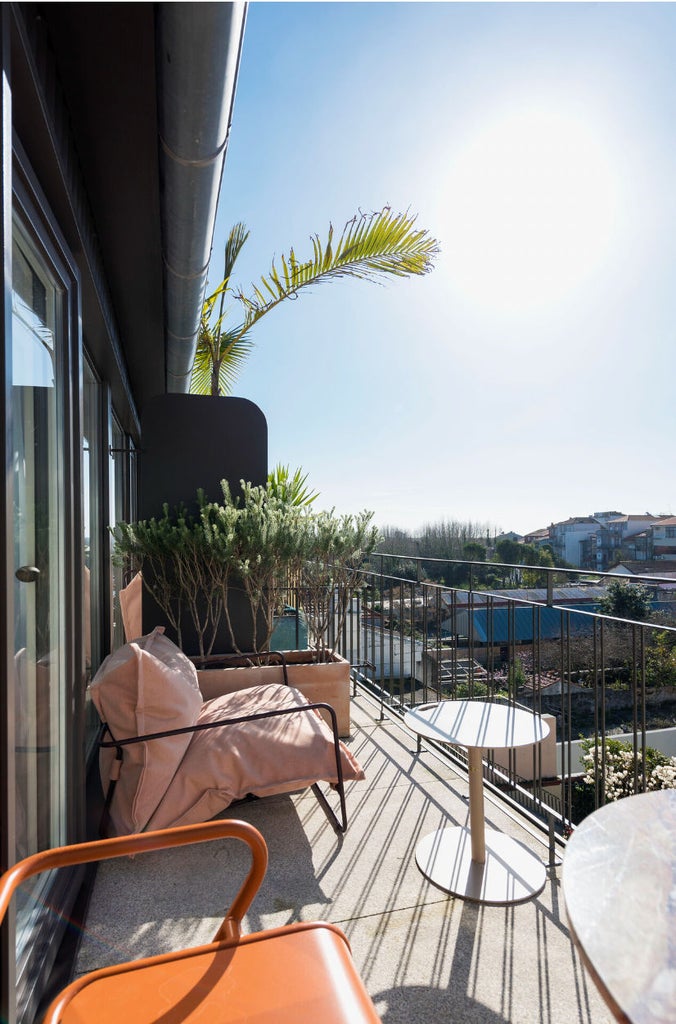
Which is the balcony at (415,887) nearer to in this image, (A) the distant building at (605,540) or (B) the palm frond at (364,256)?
(B) the palm frond at (364,256)

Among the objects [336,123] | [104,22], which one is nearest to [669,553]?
[336,123]

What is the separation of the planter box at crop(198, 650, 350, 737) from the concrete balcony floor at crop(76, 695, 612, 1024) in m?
0.69

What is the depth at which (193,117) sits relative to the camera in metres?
1.77

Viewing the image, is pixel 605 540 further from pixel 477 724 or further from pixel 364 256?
pixel 477 724

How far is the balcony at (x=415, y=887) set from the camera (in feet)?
5.24

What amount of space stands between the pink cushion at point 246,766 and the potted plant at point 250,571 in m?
0.85

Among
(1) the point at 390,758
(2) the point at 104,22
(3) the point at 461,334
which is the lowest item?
(1) the point at 390,758

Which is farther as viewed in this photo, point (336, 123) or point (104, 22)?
point (336, 123)

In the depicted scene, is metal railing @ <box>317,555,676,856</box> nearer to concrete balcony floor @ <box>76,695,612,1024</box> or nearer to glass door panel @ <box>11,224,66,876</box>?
concrete balcony floor @ <box>76,695,612,1024</box>

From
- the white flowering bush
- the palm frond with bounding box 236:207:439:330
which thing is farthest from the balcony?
the palm frond with bounding box 236:207:439:330

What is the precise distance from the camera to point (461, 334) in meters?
20.5

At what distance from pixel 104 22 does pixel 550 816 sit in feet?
10.1

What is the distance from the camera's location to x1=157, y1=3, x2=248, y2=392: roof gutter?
1.46 m

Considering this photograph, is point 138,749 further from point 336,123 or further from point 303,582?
point 336,123
